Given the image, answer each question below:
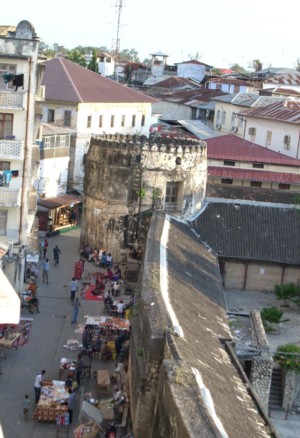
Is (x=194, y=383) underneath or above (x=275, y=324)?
above

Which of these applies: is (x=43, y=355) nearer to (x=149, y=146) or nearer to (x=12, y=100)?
(x=12, y=100)

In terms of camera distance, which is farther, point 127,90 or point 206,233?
point 127,90

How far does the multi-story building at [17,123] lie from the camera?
90.4 ft

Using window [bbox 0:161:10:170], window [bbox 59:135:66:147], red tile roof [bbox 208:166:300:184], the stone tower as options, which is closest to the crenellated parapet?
the stone tower

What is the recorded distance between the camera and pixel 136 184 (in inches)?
1296

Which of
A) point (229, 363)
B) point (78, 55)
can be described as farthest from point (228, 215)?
point (78, 55)

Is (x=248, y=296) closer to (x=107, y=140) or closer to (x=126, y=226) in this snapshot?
(x=126, y=226)

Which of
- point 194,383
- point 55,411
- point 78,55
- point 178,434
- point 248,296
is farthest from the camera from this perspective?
point 78,55

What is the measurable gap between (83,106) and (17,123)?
63.9 feet

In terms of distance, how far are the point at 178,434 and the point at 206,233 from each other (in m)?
20.1

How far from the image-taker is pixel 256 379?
2081 cm

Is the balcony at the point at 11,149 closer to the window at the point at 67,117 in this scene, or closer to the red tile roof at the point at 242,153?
the window at the point at 67,117

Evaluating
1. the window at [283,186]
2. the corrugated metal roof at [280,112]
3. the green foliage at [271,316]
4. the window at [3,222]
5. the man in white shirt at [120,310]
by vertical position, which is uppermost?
the corrugated metal roof at [280,112]

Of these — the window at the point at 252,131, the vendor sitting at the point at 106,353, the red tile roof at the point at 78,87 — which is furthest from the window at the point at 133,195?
the window at the point at 252,131
